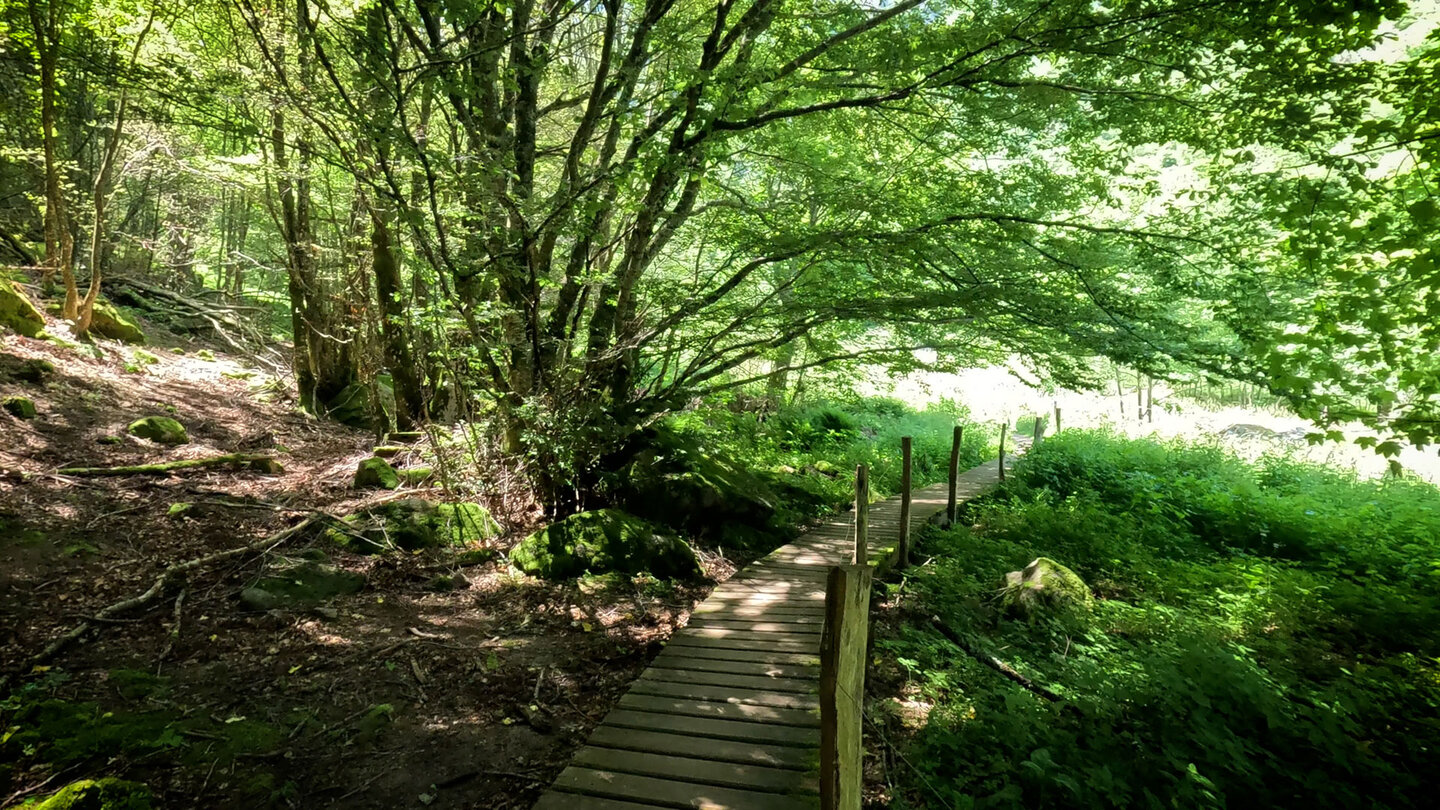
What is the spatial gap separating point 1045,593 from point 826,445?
9.15 m

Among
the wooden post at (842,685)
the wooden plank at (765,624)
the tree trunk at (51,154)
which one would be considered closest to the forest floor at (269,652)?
the wooden plank at (765,624)

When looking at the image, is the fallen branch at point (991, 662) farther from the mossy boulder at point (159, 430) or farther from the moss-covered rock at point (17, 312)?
the moss-covered rock at point (17, 312)

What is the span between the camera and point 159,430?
9.00 m

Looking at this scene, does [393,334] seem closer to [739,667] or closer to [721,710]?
[739,667]

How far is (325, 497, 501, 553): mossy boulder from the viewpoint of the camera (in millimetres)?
6961

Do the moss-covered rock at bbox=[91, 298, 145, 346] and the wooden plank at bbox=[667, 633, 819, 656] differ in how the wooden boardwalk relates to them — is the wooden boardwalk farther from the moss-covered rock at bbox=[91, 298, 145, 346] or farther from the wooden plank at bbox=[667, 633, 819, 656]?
the moss-covered rock at bbox=[91, 298, 145, 346]

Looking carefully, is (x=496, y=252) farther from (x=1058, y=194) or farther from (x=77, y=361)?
(x=77, y=361)

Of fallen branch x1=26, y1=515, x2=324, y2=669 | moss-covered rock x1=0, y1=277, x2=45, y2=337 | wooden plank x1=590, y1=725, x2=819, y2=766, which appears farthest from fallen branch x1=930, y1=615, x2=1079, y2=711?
moss-covered rock x1=0, y1=277, x2=45, y2=337

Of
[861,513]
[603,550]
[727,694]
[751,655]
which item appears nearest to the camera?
[727,694]

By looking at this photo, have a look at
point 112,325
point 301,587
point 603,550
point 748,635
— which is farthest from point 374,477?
point 112,325

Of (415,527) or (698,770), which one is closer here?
(698,770)

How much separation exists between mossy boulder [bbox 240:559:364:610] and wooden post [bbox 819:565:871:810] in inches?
208

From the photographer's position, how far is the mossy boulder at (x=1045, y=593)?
21.5 ft

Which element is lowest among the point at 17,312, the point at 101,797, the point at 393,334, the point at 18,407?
the point at 101,797
